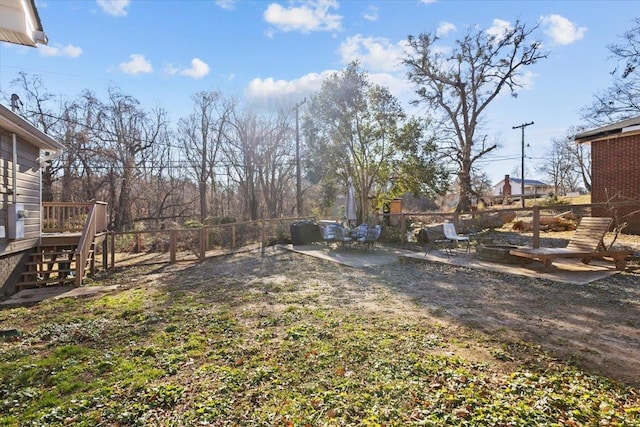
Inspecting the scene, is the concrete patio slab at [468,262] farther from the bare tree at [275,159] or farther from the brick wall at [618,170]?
the bare tree at [275,159]

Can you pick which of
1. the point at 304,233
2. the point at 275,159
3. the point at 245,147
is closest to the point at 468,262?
the point at 304,233

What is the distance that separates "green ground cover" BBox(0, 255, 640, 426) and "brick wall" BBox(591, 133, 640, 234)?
1029 centimetres

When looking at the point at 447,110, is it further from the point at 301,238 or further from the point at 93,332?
the point at 93,332

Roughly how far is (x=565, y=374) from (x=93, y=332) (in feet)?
15.9

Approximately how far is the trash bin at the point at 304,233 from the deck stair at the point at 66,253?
19.0ft

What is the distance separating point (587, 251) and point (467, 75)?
52.7ft

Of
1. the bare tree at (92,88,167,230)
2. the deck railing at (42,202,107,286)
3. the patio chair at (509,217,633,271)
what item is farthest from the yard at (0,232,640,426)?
the bare tree at (92,88,167,230)

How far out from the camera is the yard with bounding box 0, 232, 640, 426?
2.28 meters

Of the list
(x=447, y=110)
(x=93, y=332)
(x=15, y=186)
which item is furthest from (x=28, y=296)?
(x=447, y=110)

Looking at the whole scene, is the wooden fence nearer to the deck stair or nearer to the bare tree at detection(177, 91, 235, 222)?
the deck stair

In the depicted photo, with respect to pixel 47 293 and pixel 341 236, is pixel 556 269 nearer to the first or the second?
pixel 341 236

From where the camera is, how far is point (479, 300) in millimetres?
4961

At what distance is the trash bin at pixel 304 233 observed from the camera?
40.0 ft

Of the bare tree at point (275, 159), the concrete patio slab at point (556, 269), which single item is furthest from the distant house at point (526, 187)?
the concrete patio slab at point (556, 269)
